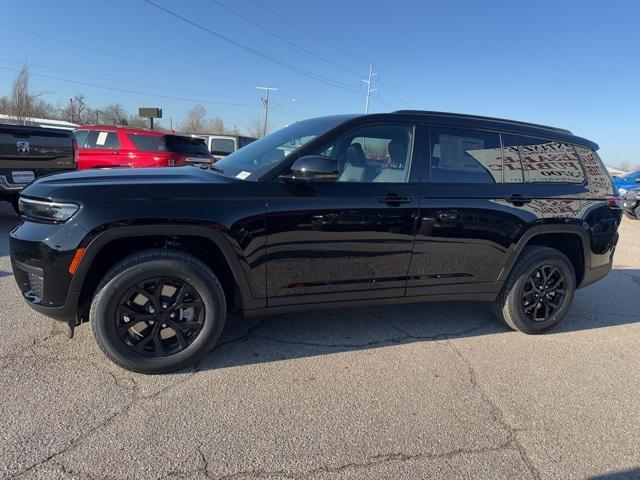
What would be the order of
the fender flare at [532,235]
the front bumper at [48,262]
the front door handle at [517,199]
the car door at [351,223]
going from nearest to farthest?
the front bumper at [48,262] → the car door at [351,223] → the front door handle at [517,199] → the fender flare at [532,235]

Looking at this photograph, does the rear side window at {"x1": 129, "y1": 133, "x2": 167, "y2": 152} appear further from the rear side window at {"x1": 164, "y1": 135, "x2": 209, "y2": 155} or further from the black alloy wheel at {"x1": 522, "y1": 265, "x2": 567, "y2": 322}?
the black alloy wheel at {"x1": 522, "y1": 265, "x2": 567, "y2": 322}

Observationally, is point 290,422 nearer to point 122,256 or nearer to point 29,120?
point 122,256

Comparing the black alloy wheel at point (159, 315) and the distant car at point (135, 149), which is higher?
the distant car at point (135, 149)

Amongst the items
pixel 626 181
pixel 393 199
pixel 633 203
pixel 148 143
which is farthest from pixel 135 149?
pixel 626 181

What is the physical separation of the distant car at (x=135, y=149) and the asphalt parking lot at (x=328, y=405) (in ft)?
22.9

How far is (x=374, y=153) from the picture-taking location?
129 inches

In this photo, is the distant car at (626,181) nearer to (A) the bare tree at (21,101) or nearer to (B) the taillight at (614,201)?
(B) the taillight at (614,201)

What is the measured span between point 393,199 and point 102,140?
400 inches

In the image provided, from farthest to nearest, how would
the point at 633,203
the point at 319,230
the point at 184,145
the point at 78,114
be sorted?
the point at 78,114 < the point at 633,203 < the point at 184,145 < the point at 319,230

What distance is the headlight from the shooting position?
2510 millimetres

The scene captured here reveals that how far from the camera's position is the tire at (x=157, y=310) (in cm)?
262

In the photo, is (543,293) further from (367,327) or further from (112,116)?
(112,116)

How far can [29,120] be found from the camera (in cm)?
2883

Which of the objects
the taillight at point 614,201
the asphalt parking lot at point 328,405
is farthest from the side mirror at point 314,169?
the taillight at point 614,201
